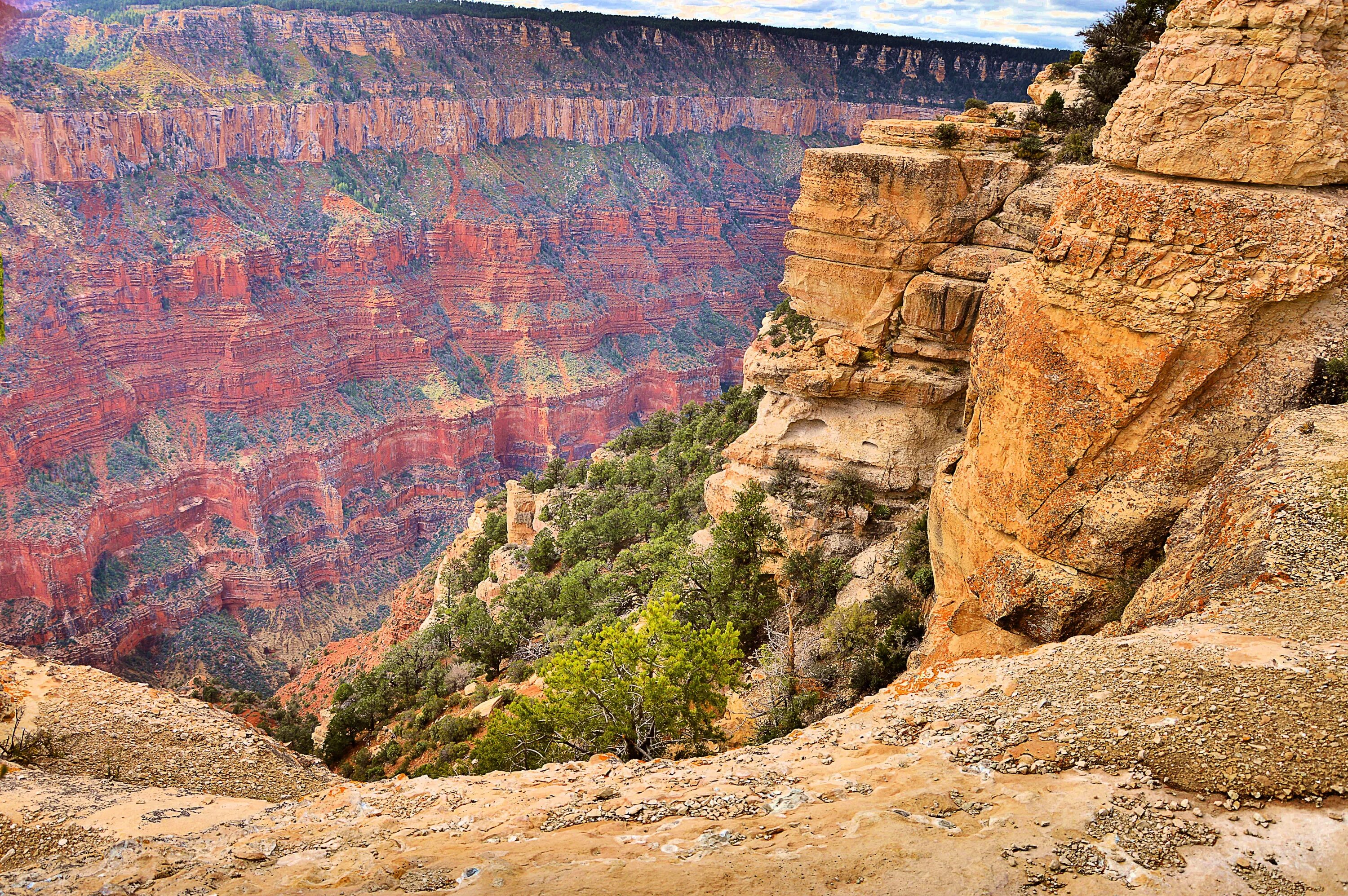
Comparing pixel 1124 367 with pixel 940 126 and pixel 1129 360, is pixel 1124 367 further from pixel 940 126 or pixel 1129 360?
pixel 940 126

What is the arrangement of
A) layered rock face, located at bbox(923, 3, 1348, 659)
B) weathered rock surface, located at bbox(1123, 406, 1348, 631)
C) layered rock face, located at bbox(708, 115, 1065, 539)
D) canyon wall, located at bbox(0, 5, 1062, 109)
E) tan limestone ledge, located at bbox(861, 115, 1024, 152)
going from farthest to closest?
canyon wall, located at bbox(0, 5, 1062, 109)
tan limestone ledge, located at bbox(861, 115, 1024, 152)
layered rock face, located at bbox(708, 115, 1065, 539)
layered rock face, located at bbox(923, 3, 1348, 659)
weathered rock surface, located at bbox(1123, 406, 1348, 631)

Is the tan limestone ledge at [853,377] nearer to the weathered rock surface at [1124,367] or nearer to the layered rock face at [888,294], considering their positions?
the layered rock face at [888,294]

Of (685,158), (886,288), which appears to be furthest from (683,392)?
(886,288)

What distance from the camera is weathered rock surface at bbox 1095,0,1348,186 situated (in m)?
14.3

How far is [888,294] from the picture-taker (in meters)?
26.9

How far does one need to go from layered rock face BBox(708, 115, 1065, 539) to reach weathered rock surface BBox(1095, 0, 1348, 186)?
8.62 meters

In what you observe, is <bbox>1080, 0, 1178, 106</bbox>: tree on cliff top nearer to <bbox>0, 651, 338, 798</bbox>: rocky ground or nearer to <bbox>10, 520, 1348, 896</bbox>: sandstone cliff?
<bbox>10, 520, 1348, 896</bbox>: sandstone cliff

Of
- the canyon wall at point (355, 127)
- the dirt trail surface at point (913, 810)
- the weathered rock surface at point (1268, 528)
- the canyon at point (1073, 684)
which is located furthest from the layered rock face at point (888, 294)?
the canyon wall at point (355, 127)

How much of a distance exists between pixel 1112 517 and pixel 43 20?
109m

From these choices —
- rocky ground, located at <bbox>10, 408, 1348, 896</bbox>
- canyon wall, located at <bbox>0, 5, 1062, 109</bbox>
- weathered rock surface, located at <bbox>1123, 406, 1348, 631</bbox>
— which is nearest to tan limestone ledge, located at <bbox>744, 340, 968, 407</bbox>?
weathered rock surface, located at <bbox>1123, 406, 1348, 631</bbox>

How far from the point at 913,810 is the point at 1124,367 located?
889 centimetres

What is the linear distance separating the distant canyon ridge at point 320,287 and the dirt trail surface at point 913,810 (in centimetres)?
5020

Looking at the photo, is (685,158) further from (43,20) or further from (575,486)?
(575,486)

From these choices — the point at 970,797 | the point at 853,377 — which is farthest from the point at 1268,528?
the point at 853,377
